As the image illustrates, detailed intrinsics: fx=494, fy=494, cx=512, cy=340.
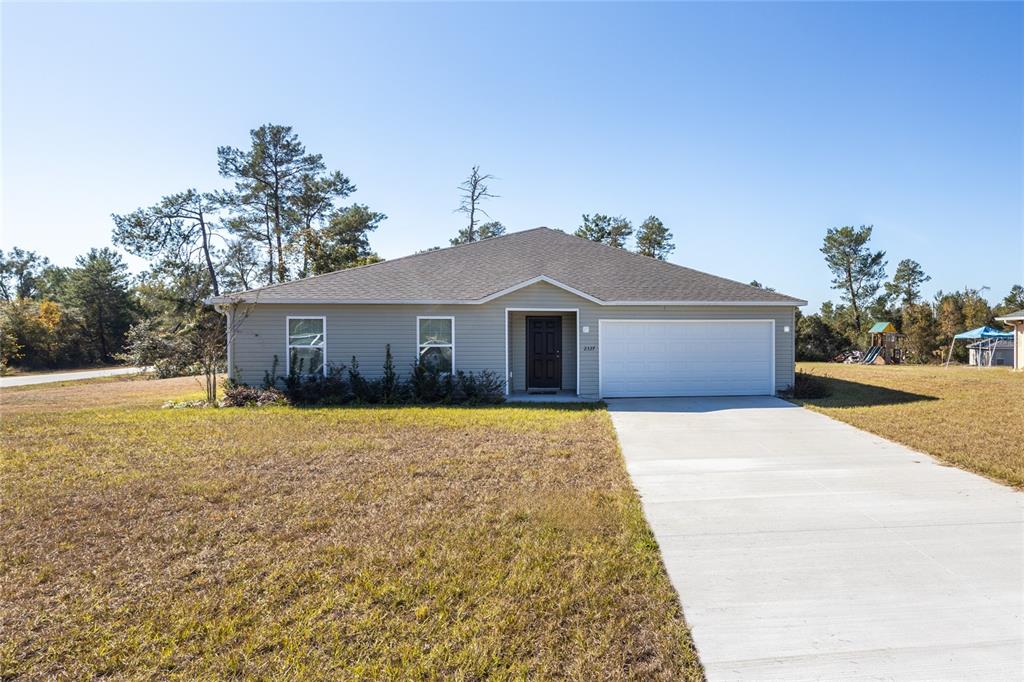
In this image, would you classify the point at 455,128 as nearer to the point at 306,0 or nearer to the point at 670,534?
the point at 306,0

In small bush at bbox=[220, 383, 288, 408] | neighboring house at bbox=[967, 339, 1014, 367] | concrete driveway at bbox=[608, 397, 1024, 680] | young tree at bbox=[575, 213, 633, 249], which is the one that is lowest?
concrete driveway at bbox=[608, 397, 1024, 680]

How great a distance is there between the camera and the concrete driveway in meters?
2.66

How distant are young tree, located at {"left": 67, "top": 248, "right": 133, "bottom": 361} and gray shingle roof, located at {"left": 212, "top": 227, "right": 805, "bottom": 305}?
30.7 meters

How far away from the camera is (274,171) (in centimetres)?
2916

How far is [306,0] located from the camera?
9523 millimetres

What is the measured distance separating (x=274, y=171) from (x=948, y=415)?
31918mm

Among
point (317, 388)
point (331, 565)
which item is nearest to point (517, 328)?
point (317, 388)

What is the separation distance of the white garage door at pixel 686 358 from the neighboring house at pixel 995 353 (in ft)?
66.8

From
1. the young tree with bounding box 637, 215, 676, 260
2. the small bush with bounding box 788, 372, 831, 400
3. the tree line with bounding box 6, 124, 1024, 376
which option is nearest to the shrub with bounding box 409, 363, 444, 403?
the small bush with bounding box 788, 372, 831, 400

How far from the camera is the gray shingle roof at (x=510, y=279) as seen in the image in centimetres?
1234

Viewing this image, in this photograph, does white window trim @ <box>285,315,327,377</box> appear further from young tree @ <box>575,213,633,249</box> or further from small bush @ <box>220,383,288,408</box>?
Result: young tree @ <box>575,213,633,249</box>

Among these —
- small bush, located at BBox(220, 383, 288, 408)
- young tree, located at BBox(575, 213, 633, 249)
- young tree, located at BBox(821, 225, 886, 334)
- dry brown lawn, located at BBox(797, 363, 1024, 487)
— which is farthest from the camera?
young tree, located at BBox(821, 225, 886, 334)

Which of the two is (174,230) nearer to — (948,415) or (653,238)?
(653,238)

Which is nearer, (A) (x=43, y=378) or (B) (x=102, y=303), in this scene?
(A) (x=43, y=378)
